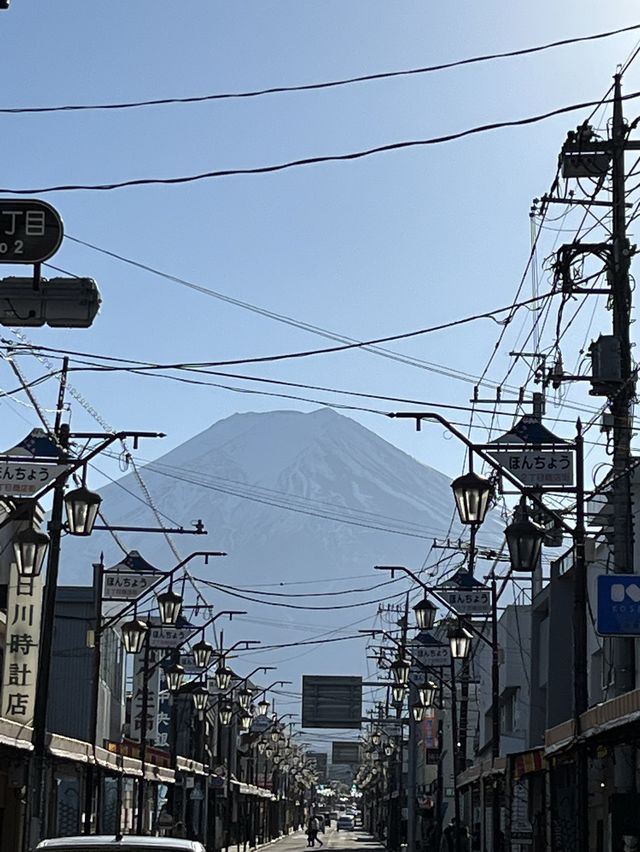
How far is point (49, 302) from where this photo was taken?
1180cm

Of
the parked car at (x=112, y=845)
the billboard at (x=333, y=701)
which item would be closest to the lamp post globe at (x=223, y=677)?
the billboard at (x=333, y=701)

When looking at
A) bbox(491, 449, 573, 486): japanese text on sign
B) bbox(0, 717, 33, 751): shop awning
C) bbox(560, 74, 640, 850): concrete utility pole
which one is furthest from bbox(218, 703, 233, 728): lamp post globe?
bbox(491, 449, 573, 486): japanese text on sign

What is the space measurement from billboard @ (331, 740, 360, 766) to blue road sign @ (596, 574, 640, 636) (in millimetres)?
155687

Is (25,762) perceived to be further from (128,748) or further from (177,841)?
(128,748)

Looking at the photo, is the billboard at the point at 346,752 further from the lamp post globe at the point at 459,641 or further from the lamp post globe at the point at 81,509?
the lamp post globe at the point at 81,509

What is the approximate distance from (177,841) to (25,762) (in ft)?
51.2

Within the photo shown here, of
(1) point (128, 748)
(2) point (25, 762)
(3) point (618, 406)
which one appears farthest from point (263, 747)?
(3) point (618, 406)

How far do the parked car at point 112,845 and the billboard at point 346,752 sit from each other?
16102 centimetres

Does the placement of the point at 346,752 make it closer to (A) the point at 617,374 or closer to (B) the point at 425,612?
(B) the point at 425,612

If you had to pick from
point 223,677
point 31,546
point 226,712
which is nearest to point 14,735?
point 31,546

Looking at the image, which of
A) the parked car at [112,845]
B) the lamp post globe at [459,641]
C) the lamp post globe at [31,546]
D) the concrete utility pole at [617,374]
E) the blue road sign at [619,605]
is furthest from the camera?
the lamp post globe at [459,641]

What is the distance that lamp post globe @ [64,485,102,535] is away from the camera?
72.0ft

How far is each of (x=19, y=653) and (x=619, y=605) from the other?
26.8 meters

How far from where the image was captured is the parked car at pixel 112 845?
41.2ft
